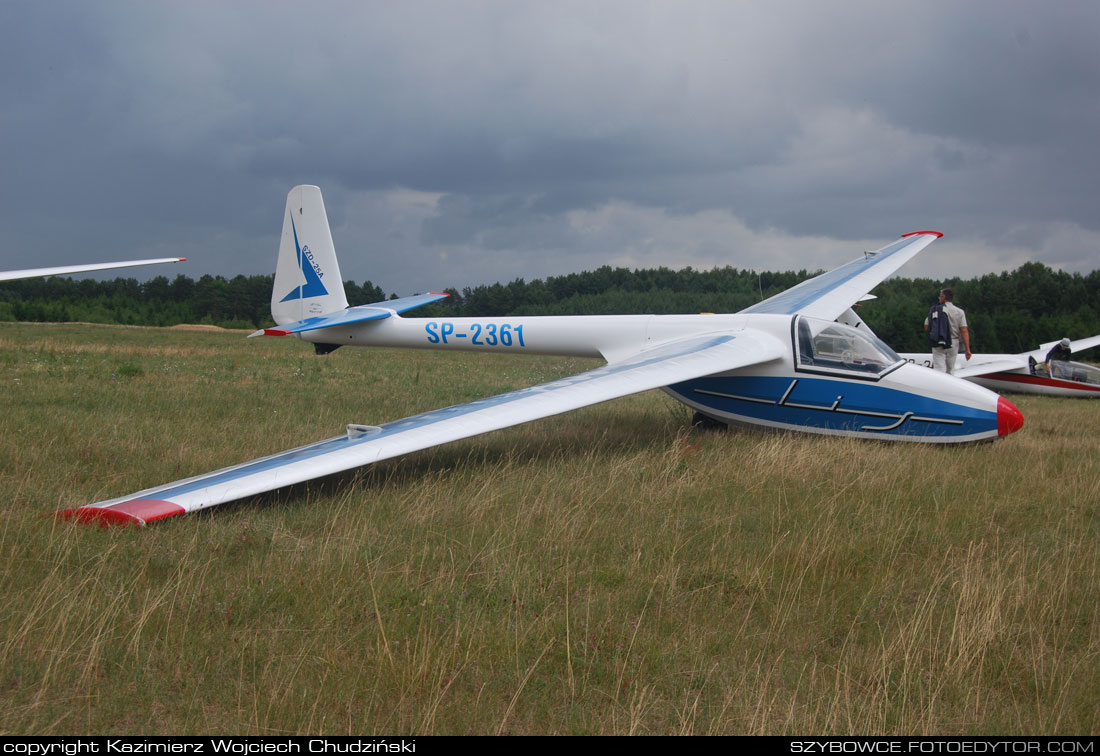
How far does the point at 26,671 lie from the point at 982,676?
4332 millimetres

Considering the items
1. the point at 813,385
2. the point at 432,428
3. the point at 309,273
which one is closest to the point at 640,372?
the point at 813,385

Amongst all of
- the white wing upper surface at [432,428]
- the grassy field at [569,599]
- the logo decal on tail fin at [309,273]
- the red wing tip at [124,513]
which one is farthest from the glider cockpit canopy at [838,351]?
the logo decal on tail fin at [309,273]

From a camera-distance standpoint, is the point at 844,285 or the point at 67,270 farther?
the point at 844,285

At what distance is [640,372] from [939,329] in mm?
8112

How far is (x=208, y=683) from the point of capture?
126 inches

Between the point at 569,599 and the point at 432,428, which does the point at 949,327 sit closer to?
the point at 432,428

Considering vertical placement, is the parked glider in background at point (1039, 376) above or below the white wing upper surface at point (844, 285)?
below

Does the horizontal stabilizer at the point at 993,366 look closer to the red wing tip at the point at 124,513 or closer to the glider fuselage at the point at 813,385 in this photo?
the glider fuselage at the point at 813,385

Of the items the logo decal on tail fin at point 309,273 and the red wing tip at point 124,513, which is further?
the logo decal on tail fin at point 309,273

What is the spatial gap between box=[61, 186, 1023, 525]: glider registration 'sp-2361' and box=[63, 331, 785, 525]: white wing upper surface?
18 millimetres

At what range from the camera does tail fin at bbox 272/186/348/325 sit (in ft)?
44.7

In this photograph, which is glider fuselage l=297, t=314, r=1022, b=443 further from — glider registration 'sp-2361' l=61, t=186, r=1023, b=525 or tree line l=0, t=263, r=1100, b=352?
tree line l=0, t=263, r=1100, b=352

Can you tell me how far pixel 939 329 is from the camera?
13.5 metres

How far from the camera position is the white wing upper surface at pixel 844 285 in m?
11.2
